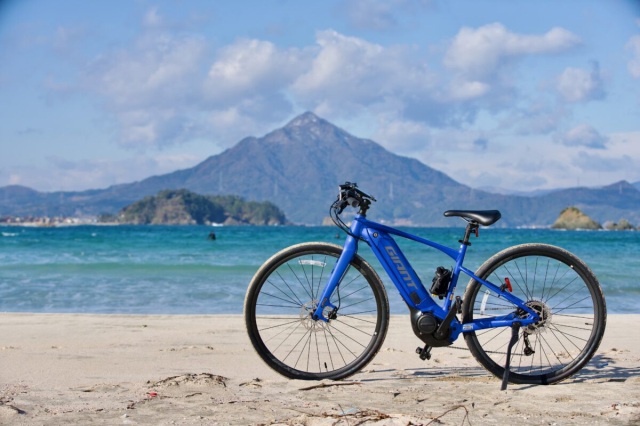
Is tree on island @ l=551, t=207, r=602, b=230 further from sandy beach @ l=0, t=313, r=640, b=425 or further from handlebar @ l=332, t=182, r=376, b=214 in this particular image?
handlebar @ l=332, t=182, r=376, b=214

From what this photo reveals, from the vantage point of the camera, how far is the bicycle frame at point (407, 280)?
4496 mm

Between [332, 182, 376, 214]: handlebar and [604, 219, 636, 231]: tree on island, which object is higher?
[604, 219, 636, 231]: tree on island

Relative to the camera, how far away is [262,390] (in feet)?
14.3

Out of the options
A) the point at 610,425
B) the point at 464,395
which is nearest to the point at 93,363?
the point at 464,395

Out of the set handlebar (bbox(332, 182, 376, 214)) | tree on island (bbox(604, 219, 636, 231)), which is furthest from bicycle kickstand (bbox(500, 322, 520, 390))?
tree on island (bbox(604, 219, 636, 231))

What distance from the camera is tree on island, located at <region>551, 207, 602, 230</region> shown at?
4798 inches

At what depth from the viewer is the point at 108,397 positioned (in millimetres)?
4137

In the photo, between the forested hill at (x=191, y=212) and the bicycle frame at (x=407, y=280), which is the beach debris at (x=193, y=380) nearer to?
the bicycle frame at (x=407, y=280)

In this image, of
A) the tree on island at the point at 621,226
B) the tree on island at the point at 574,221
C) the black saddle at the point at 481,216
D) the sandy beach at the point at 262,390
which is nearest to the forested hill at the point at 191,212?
the tree on island at the point at 574,221

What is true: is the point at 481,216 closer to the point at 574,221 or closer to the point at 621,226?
the point at 574,221

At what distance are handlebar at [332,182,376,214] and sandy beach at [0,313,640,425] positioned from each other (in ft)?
3.58

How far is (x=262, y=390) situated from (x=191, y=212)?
507 feet

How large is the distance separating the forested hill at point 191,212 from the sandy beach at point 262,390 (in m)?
151

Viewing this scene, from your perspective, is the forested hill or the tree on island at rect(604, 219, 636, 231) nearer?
the tree on island at rect(604, 219, 636, 231)
